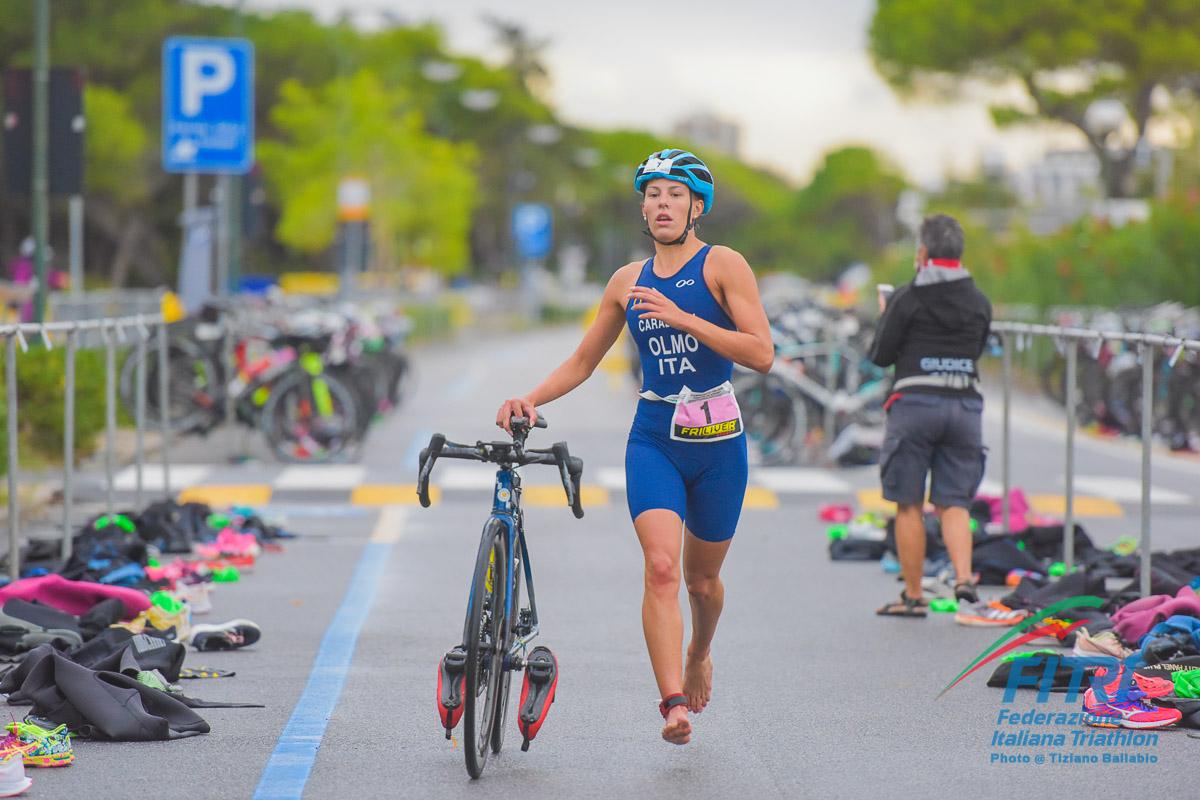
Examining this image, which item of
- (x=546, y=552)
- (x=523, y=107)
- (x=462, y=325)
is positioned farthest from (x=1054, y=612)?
(x=523, y=107)

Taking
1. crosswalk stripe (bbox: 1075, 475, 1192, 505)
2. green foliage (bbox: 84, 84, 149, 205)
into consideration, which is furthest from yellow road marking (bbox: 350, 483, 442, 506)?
green foliage (bbox: 84, 84, 149, 205)

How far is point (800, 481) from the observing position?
16609mm

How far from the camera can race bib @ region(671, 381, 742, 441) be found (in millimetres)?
6379

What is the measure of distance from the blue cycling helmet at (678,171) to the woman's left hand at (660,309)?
356 mm

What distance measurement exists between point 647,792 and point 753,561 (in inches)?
230

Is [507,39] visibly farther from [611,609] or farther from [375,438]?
[611,609]

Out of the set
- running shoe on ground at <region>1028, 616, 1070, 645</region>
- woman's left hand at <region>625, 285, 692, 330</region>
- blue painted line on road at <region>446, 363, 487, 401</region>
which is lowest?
blue painted line on road at <region>446, 363, 487, 401</region>

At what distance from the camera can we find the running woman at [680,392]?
6262 mm

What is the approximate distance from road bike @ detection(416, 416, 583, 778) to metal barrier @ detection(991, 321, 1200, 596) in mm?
3666

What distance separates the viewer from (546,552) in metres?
12.1

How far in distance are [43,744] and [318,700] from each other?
1297 millimetres

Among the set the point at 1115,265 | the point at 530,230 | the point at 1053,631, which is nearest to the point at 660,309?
the point at 1053,631

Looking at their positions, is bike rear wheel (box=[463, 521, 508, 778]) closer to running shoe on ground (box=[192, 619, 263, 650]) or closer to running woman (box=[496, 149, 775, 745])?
running woman (box=[496, 149, 775, 745])

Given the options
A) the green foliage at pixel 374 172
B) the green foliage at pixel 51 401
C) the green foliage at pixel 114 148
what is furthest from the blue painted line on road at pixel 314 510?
the green foliage at pixel 114 148
